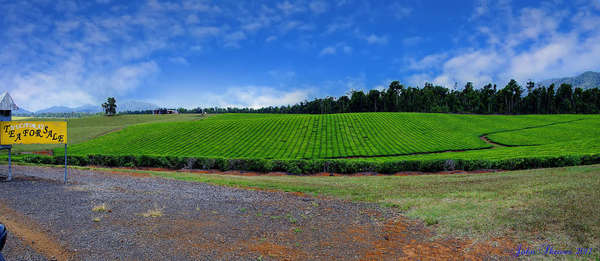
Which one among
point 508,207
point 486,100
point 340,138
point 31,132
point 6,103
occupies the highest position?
point 486,100

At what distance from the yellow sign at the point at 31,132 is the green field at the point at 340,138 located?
28.3 m

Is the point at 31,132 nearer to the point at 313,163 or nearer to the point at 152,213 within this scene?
the point at 152,213

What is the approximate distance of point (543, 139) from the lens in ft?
184

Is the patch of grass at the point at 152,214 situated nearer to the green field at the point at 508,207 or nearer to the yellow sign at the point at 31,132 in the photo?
the green field at the point at 508,207

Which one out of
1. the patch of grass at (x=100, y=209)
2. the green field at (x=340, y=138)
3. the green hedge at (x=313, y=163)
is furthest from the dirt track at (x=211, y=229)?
the green field at (x=340, y=138)

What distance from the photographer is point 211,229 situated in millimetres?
10070

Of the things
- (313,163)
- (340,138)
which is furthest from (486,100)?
(313,163)

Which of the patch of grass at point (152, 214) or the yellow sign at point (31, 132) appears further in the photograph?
the yellow sign at point (31, 132)

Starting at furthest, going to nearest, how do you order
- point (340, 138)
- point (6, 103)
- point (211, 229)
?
1. point (340, 138)
2. point (6, 103)
3. point (211, 229)

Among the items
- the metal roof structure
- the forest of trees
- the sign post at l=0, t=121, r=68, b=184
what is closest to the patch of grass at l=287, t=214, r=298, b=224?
the sign post at l=0, t=121, r=68, b=184

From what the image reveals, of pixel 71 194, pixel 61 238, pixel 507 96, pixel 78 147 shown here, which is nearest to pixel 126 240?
pixel 61 238

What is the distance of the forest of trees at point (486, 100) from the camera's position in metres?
119

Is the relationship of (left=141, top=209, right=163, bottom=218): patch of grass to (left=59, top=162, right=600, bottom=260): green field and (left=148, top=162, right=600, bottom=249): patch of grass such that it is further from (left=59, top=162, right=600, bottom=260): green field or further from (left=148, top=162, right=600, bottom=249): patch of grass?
(left=59, top=162, right=600, bottom=260): green field

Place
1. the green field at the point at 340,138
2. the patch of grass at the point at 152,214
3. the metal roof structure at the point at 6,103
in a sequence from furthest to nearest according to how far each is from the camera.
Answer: the green field at the point at 340,138, the metal roof structure at the point at 6,103, the patch of grass at the point at 152,214
